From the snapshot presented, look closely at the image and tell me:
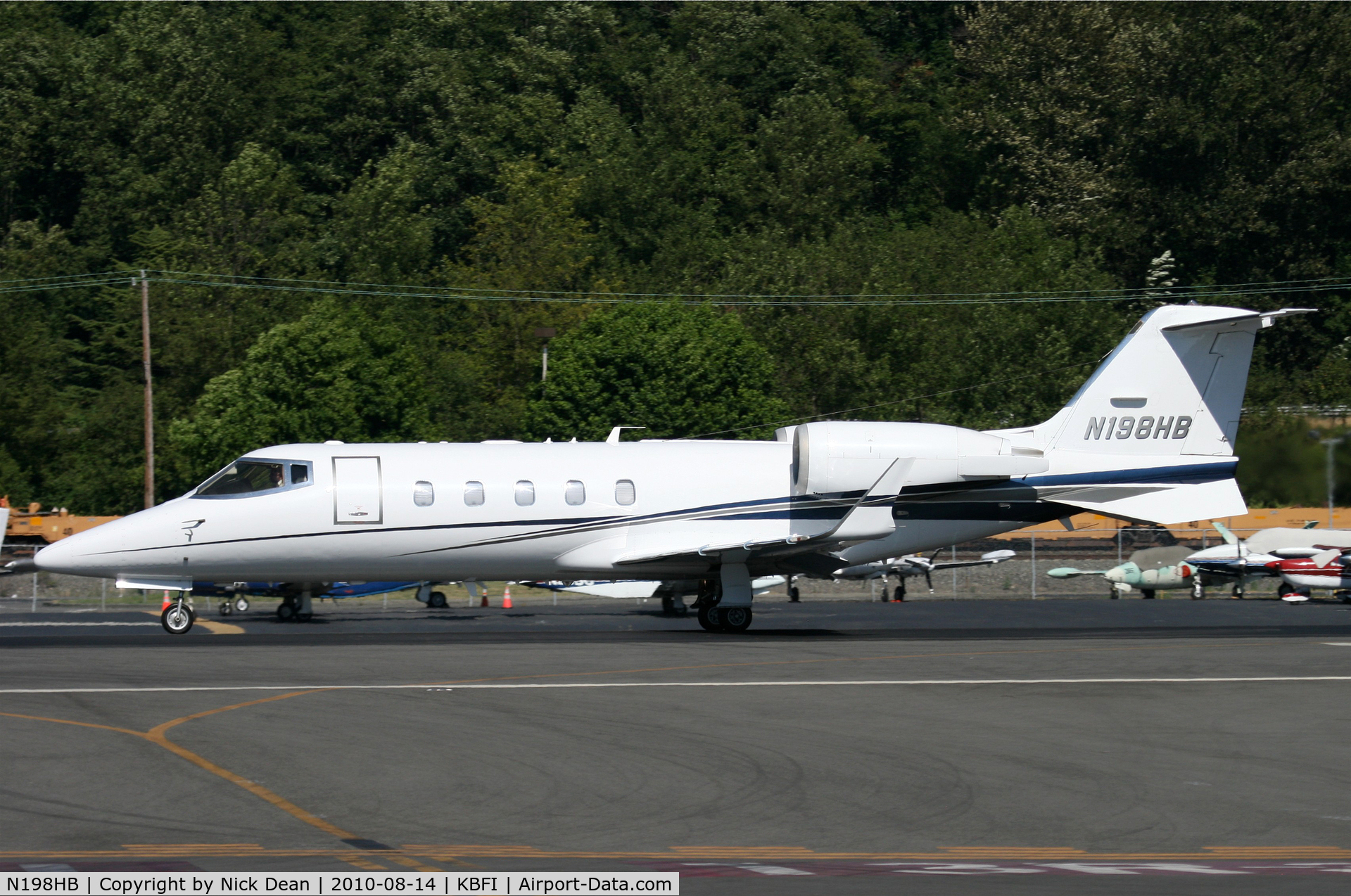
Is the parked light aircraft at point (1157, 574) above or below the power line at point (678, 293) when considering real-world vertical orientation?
below

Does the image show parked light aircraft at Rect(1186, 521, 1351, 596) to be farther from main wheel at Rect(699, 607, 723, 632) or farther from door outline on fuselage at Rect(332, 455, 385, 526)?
door outline on fuselage at Rect(332, 455, 385, 526)

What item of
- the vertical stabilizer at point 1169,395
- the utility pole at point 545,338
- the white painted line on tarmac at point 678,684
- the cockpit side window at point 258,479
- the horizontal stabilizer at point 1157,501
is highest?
the utility pole at point 545,338

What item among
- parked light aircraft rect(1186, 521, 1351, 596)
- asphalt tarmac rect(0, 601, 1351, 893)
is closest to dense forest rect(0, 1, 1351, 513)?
parked light aircraft rect(1186, 521, 1351, 596)

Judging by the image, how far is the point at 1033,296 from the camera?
72188 mm

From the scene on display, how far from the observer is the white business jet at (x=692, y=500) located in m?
25.8

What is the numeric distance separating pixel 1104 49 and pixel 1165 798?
80.4 m

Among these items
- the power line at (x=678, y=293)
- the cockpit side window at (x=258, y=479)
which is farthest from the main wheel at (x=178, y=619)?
the power line at (x=678, y=293)

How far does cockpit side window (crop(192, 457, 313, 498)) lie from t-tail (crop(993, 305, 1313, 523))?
12.4 m

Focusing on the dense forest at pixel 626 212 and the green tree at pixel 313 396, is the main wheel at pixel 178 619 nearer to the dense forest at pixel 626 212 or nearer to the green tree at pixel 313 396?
the dense forest at pixel 626 212

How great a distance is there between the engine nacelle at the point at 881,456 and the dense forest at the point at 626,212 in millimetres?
34312

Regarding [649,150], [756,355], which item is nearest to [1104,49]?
[649,150]

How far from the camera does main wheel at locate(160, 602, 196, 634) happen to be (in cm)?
2644

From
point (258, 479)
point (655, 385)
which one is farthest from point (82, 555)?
point (655, 385)

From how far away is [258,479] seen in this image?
85.6ft
